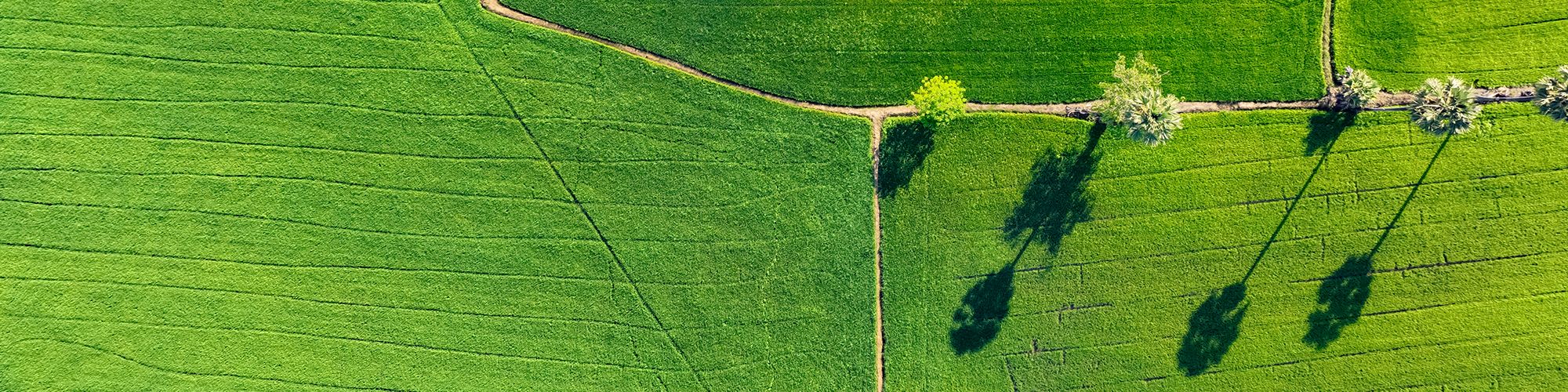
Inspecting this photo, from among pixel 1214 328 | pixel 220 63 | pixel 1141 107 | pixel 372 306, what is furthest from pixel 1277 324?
pixel 220 63

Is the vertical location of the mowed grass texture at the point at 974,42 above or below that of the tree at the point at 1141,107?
above

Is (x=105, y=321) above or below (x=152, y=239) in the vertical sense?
below

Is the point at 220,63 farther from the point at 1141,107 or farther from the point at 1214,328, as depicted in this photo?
the point at 1214,328

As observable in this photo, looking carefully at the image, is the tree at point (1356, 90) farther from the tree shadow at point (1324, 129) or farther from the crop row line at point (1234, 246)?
the crop row line at point (1234, 246)

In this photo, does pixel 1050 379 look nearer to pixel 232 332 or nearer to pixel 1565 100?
pixel 1565 100

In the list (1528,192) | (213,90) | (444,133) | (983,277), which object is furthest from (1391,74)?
(213,90)

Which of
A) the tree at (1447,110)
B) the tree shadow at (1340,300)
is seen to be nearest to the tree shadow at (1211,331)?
the tree shadow at (1340,300)
